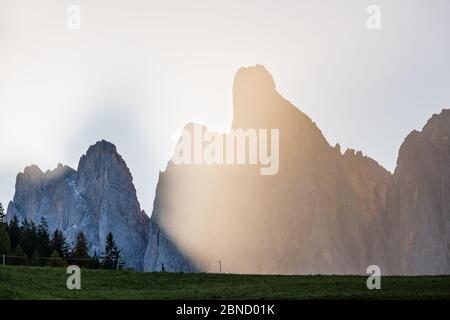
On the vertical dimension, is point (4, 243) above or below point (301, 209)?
below

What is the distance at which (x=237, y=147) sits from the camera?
18612cm

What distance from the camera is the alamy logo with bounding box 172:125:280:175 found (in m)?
180

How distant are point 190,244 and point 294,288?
15227 cm

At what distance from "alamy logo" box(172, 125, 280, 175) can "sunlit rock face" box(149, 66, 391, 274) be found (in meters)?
2.37

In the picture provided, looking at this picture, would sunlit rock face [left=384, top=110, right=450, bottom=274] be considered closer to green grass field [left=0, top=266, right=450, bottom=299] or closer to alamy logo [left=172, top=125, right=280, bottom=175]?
alamy logo [left=172, top=125, right=280, bottom=175]

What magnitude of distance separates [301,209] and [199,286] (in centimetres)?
13929

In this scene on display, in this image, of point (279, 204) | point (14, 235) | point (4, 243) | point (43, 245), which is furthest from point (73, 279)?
point (279, 204)

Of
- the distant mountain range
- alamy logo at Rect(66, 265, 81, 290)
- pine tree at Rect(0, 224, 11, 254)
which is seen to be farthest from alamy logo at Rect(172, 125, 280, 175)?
alamy logo at Rect(66, 265, 81, 290)

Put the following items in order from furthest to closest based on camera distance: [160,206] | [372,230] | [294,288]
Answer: [160,206] < [372,230] < [294,288]

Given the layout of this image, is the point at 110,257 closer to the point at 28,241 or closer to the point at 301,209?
the point at 28,241
